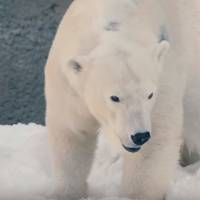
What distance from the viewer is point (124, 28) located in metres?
2.76

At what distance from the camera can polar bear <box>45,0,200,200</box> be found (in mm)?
2625

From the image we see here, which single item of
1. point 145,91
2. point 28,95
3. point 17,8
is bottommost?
point 28,95

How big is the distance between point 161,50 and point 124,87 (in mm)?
228

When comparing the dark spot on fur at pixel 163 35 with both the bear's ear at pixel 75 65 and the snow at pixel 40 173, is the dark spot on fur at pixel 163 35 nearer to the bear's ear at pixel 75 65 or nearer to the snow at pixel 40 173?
the bear's ear at pixel 75 65

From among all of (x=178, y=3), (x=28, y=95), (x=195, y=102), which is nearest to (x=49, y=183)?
(x=195, y=102)

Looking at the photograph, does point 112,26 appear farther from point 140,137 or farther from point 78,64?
point 140,137

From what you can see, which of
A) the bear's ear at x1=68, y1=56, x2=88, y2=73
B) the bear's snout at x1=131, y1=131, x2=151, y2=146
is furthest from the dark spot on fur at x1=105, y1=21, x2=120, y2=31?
the bear's snout at x1=131, y1=131, x2=151, y2=146

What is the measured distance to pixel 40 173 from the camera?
11.8ft

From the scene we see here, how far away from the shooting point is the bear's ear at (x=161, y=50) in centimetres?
273

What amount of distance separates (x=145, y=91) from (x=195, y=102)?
72 cm

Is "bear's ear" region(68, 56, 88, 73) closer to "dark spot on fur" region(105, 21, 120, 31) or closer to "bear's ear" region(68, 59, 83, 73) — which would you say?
"bear's ear" region(68, 59, 83, 73)

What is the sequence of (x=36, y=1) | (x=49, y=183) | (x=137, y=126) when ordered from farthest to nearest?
(x=36, y=1), (x=49, y=183), (x=137, y=126)

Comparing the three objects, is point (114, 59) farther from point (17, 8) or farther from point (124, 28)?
point (17, 8)

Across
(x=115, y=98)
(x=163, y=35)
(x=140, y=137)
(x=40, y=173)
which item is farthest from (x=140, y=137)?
(x=40, y=173)
